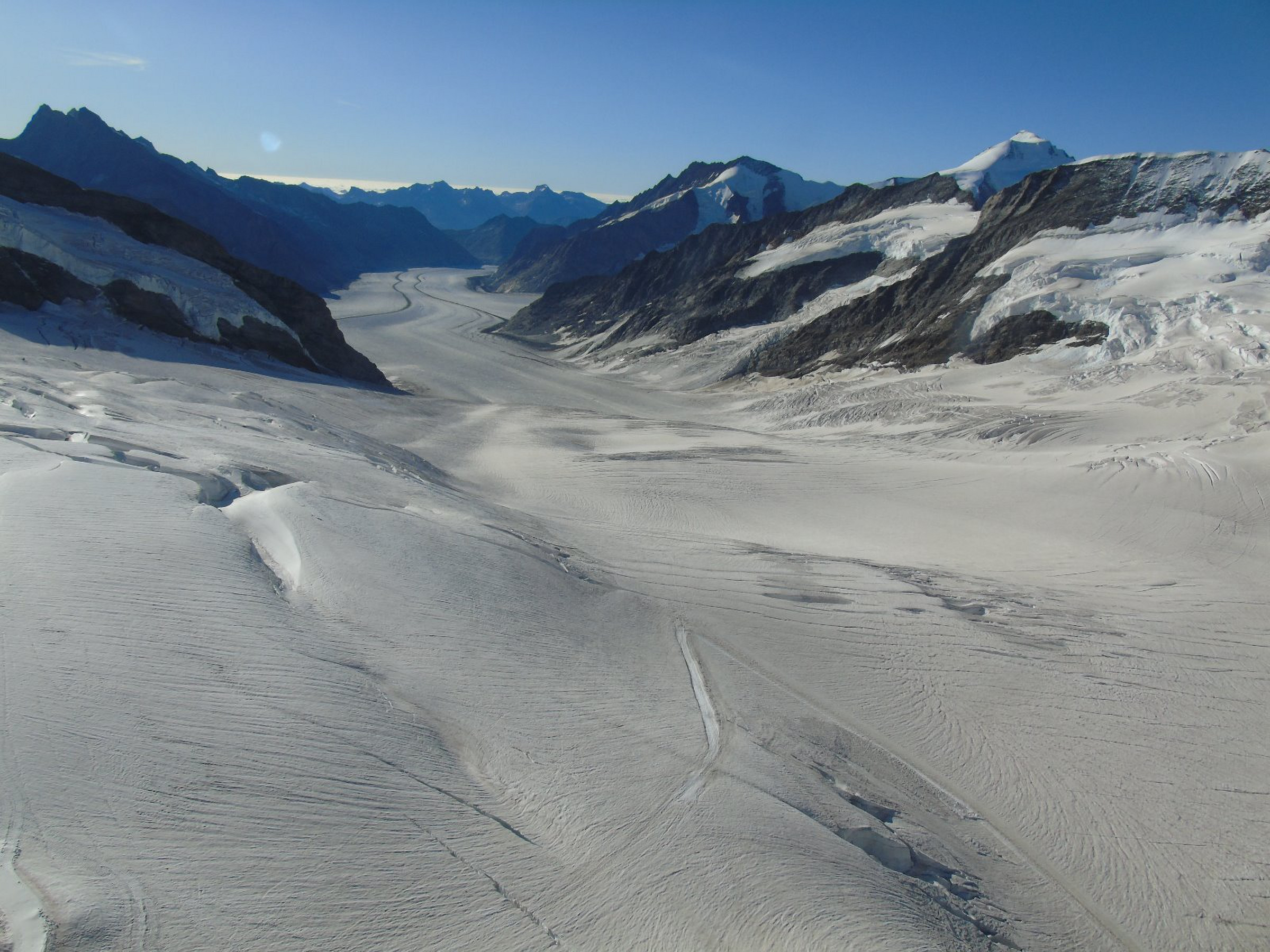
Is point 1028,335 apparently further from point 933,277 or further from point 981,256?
point 933,277

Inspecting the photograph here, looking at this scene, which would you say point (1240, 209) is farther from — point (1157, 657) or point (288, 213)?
point (288, 213)

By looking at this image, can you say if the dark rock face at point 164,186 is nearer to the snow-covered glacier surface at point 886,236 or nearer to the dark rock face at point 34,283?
the snow-covered glacier surface at point 886,236

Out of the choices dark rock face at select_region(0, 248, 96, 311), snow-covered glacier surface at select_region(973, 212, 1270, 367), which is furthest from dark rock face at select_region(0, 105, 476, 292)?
snow-covered glacier surface at select_region(973, 212, 1270, 367)

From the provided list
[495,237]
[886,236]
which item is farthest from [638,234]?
[495,237]

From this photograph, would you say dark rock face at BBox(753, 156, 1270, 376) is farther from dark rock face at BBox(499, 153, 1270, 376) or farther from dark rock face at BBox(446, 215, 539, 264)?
dark rock face at BBox(446, 215, 539, 264)

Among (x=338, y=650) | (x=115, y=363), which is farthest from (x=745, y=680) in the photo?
(x=115, y=363)

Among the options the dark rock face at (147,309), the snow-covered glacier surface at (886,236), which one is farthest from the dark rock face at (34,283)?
the snow-covered glacier surface at (886,236)

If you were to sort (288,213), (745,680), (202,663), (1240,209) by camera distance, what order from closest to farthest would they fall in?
(202,663) → (745,680) → (1240,209) → (288,213)
